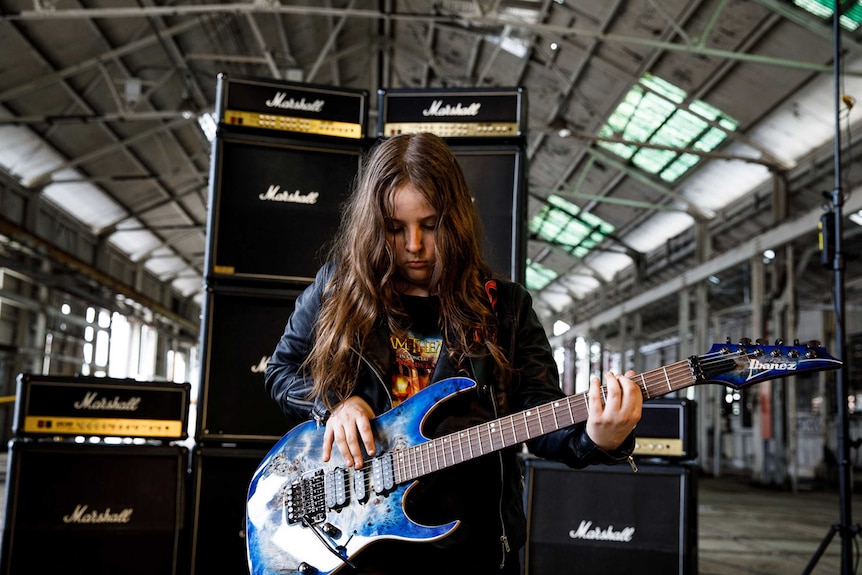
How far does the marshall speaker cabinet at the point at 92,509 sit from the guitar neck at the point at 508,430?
1.66 metres

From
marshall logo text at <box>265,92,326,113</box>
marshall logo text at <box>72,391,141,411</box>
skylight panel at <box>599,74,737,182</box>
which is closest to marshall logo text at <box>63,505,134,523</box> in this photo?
marshall logo text at <box>72,391,141,411</box>

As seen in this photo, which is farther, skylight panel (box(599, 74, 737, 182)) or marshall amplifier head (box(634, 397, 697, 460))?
skylight panel (box(599, 74, 737, 182))

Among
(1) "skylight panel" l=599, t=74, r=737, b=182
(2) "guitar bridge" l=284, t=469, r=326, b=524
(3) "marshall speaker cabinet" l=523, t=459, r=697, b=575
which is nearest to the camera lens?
(2) "guitar bridge" l=284, t=469, r=326, b=524

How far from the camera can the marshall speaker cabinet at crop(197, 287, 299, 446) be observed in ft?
8.80

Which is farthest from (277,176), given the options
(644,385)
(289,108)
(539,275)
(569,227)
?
(539,275)

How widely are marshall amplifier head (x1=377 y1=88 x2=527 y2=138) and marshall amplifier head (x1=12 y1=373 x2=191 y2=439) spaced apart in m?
1.28

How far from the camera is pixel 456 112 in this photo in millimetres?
2922

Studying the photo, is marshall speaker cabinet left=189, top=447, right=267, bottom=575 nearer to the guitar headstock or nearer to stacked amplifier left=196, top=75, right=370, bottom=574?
stacked amplifier left=196, top=75, right=370, bottom=574

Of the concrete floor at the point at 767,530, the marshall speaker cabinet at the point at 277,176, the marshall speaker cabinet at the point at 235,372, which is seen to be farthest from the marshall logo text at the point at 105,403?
the concrete floor at the point at 767,530

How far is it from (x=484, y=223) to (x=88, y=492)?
165cm

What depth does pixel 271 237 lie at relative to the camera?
2.79 metres

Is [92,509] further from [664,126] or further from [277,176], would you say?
[664,126]

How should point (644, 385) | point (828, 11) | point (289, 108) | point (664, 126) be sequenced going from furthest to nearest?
point (664, 126) → point (828, 11) → point (289, 108) → point (644, 385)

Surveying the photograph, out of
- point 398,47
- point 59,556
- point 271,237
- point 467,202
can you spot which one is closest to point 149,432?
point 59,556
